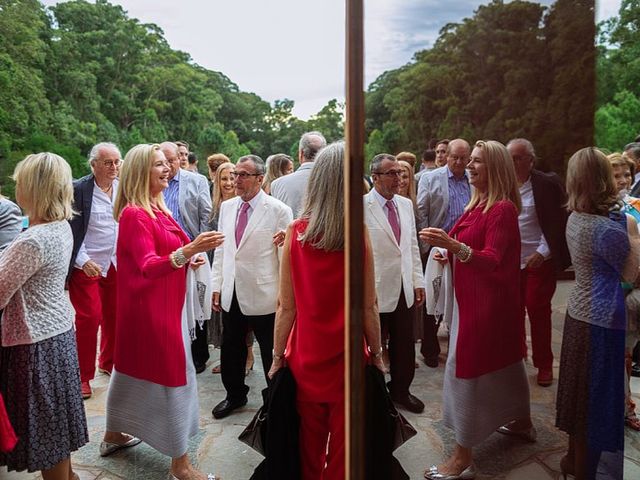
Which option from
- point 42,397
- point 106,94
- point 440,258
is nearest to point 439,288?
point 440,258

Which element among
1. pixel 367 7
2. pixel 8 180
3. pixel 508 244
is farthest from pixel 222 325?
pixel 367 7

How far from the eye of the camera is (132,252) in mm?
1681

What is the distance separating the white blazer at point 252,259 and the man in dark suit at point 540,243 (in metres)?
0.79

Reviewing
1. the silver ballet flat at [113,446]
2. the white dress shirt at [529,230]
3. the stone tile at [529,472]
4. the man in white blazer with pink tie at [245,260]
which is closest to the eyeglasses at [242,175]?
the man in white blazer with pink tie at [245,260]

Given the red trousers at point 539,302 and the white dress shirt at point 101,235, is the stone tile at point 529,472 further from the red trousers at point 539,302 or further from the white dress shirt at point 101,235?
the white dress shirt at point 101,235

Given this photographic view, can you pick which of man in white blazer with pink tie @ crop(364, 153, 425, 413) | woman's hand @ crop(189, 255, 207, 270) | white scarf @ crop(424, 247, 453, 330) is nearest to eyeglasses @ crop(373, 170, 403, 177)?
man in white blazer with pink tie @ crop(364, 153, 425, 413)

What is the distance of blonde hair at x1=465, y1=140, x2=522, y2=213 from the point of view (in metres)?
1.38

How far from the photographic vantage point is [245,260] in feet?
5.92

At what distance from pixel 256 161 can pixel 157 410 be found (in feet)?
2.97

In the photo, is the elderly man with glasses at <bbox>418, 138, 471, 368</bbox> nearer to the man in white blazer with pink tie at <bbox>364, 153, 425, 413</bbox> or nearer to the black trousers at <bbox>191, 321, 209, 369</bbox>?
the man in white blazer with pink tie at <bbox>364, 153, 425, 413</bbox>

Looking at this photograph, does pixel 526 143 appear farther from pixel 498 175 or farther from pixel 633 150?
pixel 633 150

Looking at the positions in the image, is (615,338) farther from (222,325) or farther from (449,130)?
(222,325)

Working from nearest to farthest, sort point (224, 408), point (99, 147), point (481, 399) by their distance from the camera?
point (481, 399) < point (99, 147) < point (224, 408)

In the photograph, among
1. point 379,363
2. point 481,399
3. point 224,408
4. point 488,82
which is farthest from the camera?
point 224,408
